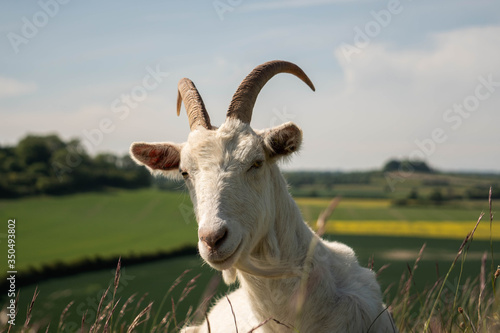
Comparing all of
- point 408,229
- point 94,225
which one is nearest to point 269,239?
point 408,229

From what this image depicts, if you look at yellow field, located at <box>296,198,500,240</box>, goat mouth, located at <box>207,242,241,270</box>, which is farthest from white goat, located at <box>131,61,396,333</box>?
yellow field, located at <box>296,198,500,240</box>

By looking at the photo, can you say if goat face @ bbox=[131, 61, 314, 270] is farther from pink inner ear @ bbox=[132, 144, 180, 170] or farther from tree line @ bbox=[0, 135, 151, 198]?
tree line @ bbox=[0, 135, 151, 198]

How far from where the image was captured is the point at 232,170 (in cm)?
336

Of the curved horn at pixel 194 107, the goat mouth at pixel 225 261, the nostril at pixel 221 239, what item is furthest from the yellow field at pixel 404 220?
the nostril at pixel 221 239

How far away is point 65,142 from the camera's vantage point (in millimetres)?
71062

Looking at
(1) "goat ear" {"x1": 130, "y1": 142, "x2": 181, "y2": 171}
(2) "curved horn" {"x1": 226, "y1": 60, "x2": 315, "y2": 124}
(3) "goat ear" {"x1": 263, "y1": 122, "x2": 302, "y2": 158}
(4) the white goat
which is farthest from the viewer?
(1) "goat ear" {"x1": 130, "y1": 142, "x2": 181, "y2": 171}

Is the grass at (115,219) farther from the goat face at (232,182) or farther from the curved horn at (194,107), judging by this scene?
the goat face at (232,182)

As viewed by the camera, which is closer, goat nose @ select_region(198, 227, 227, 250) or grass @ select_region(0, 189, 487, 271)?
goat nose @ select_region(198, 227, 227, 250)

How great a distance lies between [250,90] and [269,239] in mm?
1333

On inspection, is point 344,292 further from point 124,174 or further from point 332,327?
point 124,174

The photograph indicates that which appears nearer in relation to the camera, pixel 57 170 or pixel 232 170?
pixel 232 170

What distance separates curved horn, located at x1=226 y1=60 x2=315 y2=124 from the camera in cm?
374

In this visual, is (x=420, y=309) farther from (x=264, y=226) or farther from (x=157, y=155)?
(x=157, y=155)

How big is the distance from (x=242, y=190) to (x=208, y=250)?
601mm
